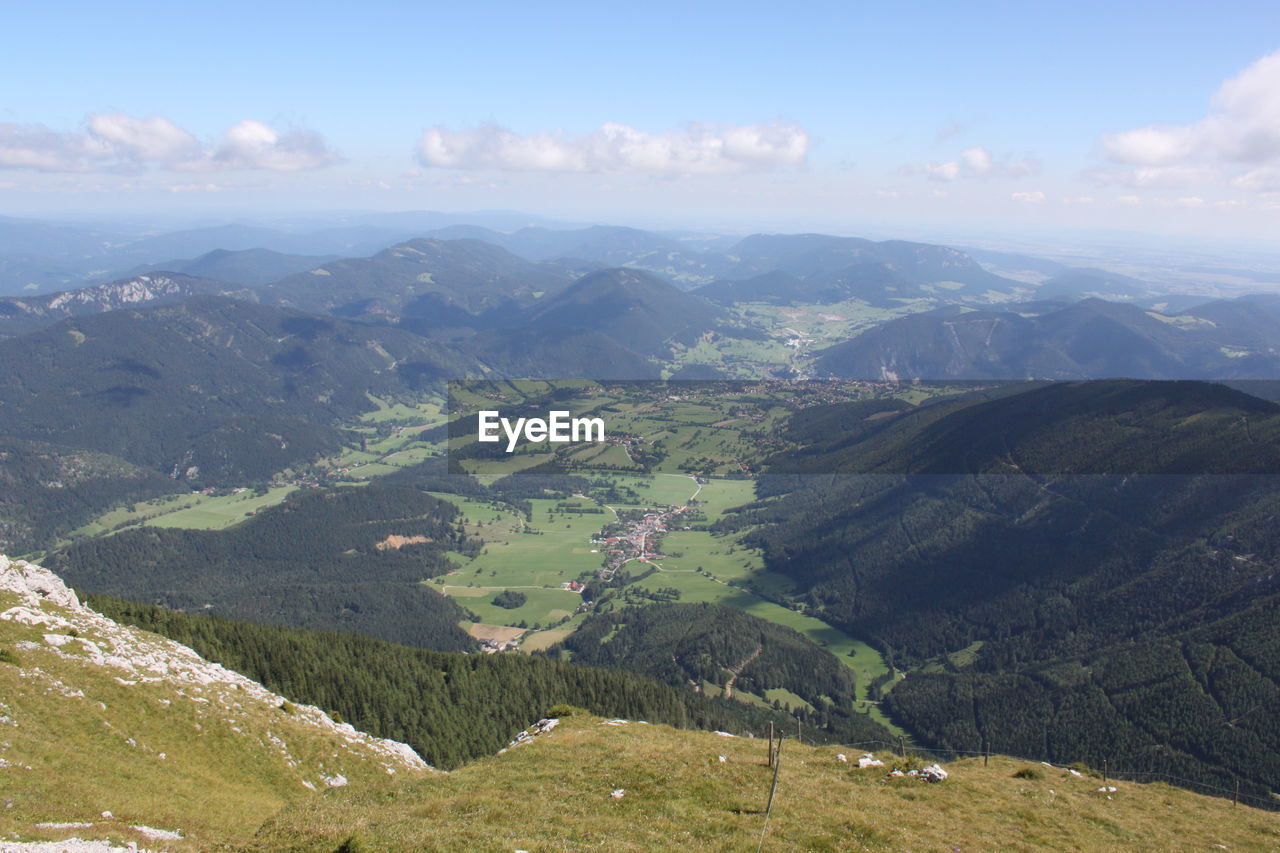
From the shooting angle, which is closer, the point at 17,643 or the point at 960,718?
the point at 17,643

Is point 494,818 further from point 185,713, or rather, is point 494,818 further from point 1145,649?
point 1145,649

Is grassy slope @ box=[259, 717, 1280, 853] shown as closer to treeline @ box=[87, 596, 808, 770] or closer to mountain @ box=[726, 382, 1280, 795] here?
treeline @ box=[87, 596, 808, 770]

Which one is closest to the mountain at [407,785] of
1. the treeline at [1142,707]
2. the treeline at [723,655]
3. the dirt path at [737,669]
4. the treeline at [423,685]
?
the treeline at [423,685]

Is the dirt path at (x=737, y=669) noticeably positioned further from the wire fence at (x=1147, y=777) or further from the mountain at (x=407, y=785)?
the mountain at (x=407, y=785)

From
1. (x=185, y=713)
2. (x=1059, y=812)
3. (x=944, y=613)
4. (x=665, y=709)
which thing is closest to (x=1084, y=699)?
(x=944, y=613)

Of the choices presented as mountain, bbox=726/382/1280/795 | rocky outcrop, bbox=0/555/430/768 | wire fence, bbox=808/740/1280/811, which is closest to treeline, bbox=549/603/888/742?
wire fence, bbox=808/740/1280/811
